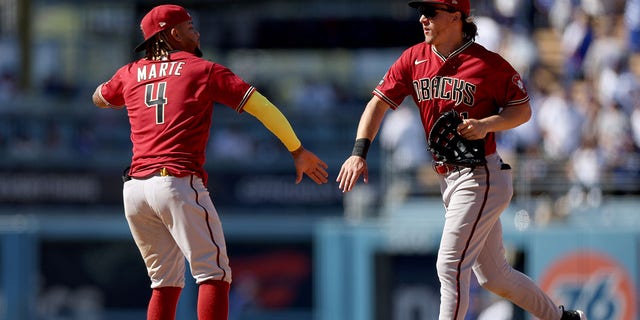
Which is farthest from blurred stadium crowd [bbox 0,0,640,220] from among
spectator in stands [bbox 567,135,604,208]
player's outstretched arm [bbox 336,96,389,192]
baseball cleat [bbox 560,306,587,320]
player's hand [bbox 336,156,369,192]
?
player's hand [bbox 336,156,369,192]

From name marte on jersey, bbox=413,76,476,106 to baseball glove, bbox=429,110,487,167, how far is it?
10 centimetres

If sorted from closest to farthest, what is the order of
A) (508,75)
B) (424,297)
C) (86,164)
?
(508,75) < (424,297) < (86,164)

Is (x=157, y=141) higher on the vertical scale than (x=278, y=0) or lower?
lower

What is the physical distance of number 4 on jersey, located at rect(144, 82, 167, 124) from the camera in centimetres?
560

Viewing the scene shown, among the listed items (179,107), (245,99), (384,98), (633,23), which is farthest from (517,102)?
(633,23)

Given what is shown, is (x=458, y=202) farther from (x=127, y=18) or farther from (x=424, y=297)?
(x=127, y=18)

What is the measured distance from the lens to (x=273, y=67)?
19.9 metres

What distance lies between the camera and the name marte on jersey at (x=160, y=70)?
221 inches

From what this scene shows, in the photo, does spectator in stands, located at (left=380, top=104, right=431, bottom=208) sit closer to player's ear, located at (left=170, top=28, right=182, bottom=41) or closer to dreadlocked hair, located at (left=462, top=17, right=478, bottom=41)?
dreadlocked hair, located at (left=462, top=17, right=478, bottom=41)

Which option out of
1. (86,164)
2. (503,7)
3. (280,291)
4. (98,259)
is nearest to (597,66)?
(503,7)

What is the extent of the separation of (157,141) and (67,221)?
9298 mm

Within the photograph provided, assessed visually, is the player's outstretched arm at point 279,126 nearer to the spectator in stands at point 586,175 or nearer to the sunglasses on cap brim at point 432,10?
the sunglasses on cap brim at point 432,10

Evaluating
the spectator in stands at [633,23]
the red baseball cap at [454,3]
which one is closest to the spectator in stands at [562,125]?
the spectator in stands at [633,23]

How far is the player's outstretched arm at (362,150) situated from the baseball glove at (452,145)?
0.33 m
